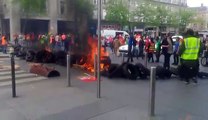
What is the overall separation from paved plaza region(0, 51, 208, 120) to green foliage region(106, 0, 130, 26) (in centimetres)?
3556

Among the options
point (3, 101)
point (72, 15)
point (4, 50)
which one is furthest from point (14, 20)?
point (3, 101)

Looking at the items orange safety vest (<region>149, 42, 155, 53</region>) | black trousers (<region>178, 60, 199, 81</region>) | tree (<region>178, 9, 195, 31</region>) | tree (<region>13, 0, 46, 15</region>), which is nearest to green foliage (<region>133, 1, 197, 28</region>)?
tree (<region>178, 9, 195, 31</region>)

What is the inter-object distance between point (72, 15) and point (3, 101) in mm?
8179

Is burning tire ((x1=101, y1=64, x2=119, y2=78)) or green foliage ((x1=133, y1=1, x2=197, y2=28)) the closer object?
burning tire ((x1=101, y1=64, x2=119, y2=78))

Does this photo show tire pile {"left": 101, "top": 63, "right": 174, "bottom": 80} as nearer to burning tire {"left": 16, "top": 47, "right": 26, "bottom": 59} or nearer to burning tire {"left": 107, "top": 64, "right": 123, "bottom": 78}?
burning tire {"left": 107, "top": 64, "right": 123, "bottom": 78}

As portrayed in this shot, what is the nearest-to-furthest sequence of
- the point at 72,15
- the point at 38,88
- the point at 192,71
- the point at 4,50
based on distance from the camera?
the point at 38,88 < the point at 192,71 < the point at 72,15 < the point at 4,50

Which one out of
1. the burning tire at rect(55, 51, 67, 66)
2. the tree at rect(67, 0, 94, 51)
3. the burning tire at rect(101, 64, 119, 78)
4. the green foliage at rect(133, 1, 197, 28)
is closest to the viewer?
the burning tire at rect(101, 64, 119, 78)

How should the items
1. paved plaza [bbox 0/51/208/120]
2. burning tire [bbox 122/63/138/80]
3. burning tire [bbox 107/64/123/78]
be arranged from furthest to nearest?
burning tire [bbox 107/64/123/78] < burning tire [bbox 122/63/138/80] < paved plaza [bbox 0/51/208/120]

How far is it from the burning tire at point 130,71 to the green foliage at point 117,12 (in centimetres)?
3450

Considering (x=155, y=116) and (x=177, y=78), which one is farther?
(x=177, y=78)

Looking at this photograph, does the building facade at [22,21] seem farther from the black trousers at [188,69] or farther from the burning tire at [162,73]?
the black trousers at [188,69]

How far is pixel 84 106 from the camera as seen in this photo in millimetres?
5473

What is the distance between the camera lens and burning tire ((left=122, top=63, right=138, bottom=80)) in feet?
27.6

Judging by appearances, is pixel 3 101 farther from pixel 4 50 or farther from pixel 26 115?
pixel 4 50
